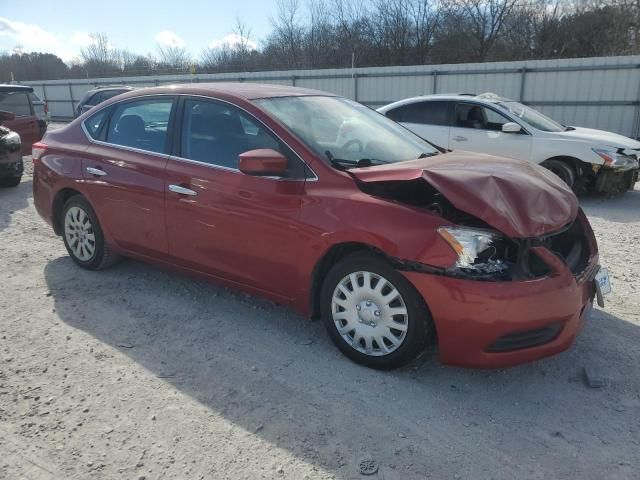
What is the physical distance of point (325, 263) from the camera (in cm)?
331

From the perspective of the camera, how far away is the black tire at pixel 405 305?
295cm

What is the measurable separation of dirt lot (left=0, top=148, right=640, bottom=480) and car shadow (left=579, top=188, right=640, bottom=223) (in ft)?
11.2

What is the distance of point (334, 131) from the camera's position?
147 inches

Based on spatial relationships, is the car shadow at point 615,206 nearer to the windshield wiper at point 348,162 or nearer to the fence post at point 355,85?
the windshield wiper at point 348,162

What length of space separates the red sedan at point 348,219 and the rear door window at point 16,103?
8684mm

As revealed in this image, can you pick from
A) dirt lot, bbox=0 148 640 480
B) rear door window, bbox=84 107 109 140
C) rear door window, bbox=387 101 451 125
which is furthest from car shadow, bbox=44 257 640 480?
rear door window, bbox=387 101 451 125

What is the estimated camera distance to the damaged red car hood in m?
2.88

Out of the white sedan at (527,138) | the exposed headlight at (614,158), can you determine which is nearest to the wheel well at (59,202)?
the white sedan at (527,138)

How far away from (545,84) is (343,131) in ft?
42.6

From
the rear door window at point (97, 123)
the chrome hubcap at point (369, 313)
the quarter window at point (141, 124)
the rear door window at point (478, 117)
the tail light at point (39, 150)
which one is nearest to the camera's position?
the chrome hubcap at point (369, 313)

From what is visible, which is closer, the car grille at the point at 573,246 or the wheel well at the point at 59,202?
the car grille at the point at 573,246

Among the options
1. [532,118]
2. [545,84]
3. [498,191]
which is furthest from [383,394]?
[545,84]

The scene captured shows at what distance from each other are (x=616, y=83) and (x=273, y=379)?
45.9 feet

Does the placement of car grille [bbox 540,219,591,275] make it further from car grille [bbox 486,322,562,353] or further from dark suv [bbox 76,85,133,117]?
dark suv [bbox 76,85,133,117]
